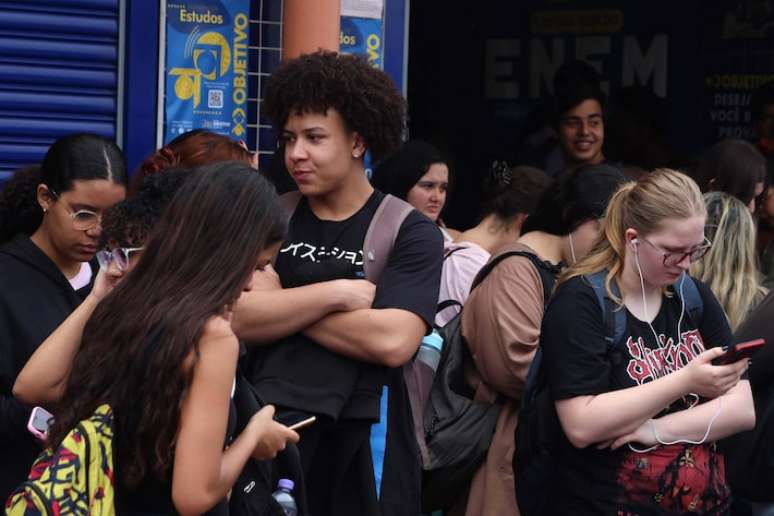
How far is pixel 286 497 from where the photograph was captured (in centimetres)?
379

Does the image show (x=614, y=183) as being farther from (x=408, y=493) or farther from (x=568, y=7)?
(x=568, y=7)

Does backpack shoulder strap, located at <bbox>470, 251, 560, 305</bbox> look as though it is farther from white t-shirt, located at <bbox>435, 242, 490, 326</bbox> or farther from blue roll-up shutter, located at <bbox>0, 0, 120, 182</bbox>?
blue roll-up shutter, located at <bbox>0, 0, 120, 182</bbox>

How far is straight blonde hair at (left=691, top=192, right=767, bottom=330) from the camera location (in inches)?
215

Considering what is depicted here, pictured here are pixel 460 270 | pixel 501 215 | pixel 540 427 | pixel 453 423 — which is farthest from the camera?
pixel 501 215

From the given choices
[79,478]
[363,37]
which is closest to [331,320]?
[79,478]

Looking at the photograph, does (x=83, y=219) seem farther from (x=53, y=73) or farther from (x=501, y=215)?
(x=501, y=215)

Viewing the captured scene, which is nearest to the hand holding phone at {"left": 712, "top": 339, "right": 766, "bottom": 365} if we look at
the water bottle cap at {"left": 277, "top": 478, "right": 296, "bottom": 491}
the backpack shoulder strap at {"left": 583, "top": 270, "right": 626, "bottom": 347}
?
the backpack shoulder strap at {"left": 583, "top": 270, "right": 626, "bottom": 347}

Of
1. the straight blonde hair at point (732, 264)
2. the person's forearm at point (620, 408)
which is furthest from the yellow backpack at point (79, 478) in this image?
the straight blonde hair at point (732, 264)

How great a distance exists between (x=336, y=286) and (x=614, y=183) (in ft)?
3.98

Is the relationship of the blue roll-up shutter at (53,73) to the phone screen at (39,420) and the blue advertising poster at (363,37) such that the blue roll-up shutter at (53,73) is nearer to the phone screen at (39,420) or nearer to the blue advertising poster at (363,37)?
the blue advertising poster at (363,37)

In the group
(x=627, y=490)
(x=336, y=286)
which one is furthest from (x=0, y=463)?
(x=627, y=490)

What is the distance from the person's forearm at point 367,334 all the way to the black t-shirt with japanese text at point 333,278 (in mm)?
52

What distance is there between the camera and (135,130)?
256 inches

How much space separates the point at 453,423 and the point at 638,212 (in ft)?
4.70
